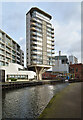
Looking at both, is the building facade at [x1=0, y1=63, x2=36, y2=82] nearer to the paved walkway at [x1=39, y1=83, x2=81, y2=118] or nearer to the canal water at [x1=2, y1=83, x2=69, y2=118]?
the canal water at [x1=2, y1=83, x2=69, y2=118]

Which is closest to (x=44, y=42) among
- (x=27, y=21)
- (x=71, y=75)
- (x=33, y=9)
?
(x=27, y=21)

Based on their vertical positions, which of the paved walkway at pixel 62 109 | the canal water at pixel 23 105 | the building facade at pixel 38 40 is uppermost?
the building facade at pixel 38 40

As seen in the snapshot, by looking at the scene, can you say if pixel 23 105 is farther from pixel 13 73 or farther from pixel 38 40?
pixel 38 40

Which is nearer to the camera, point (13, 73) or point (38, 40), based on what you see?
point (13, 73)

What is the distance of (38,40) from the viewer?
75625 mm

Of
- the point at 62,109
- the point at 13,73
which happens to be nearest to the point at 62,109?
the point at 62,109

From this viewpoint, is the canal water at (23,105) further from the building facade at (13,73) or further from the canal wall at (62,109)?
the building facade at (13,73)

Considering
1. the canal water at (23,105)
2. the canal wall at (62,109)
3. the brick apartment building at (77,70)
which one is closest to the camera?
the canal wall at (62,109)

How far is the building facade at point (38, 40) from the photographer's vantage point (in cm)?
7369

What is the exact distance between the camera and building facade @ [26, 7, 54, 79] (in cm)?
7369

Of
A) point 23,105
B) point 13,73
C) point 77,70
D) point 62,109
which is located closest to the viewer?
point 62,109

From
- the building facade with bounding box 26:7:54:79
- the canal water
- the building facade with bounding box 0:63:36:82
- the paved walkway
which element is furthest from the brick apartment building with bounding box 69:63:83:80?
the paved walkway

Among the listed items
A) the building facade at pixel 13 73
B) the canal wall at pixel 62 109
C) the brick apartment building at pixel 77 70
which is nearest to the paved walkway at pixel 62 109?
the canal wall at pixel 62 109

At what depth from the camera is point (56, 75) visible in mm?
108688
